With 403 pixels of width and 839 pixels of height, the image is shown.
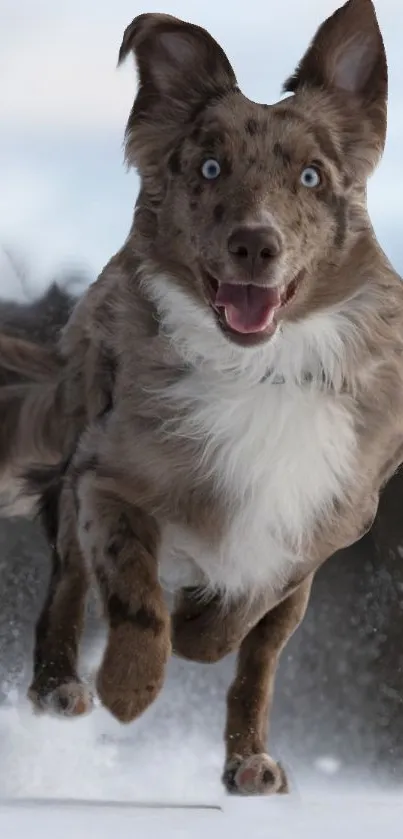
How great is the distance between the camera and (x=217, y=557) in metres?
3.39

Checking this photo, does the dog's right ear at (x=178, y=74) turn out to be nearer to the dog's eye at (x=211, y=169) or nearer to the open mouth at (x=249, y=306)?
the dog's eye at (x=211, y=169)

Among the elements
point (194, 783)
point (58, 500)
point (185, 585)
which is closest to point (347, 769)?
point (194, 783)

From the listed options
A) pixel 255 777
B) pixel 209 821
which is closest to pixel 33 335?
pixel 255 777

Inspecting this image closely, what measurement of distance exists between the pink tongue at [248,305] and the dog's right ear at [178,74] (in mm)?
539

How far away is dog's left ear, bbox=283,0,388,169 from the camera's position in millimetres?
3123

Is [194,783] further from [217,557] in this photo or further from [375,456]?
[375,456]

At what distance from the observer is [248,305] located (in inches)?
115

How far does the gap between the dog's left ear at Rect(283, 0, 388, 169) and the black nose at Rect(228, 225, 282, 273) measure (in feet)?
1.90

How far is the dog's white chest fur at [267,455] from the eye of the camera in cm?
322

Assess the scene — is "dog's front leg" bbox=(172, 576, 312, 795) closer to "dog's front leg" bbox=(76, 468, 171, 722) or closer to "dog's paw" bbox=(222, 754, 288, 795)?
"dog's paw" bbox=(222, 754, 288, 795)

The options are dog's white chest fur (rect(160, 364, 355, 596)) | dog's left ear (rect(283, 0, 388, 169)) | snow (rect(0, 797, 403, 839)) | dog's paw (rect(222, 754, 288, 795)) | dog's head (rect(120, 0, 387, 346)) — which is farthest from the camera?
dog's paw (rect(222, 754, 288, 795))

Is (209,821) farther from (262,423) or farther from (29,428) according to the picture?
(29,428)

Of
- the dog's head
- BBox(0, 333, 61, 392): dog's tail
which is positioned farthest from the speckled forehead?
BBox(0, 333, 61, 392): dog's tail

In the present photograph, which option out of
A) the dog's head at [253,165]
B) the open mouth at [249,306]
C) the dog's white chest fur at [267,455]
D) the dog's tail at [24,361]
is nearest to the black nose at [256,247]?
the dog's head at [253,165]
